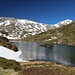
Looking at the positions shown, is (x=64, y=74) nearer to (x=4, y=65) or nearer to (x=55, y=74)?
(x=55, y=74)

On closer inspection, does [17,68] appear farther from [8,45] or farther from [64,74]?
[8,45]

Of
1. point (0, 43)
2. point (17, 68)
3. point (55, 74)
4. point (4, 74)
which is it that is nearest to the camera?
point (4, 74)

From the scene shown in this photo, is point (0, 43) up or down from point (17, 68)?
up

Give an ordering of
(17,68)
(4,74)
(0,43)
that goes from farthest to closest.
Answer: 1. (0,43)
2. (17,68)
3. (4,74)

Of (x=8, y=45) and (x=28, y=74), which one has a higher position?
(x=8, y=45)

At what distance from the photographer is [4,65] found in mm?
35719

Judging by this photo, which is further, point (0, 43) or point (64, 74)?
point (0, 43)

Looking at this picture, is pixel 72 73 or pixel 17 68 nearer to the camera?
pixel 72 73

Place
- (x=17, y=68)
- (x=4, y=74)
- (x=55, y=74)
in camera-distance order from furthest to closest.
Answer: (x=17, y=68) < (x=55, y=74) < (x=4, y=74)

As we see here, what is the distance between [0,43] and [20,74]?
91.9m

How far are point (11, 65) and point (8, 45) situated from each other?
84.3 m

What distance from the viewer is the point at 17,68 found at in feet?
116

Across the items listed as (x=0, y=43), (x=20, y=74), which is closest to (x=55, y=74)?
(x=20, y=74)

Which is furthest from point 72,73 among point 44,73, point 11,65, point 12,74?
point 11,65
